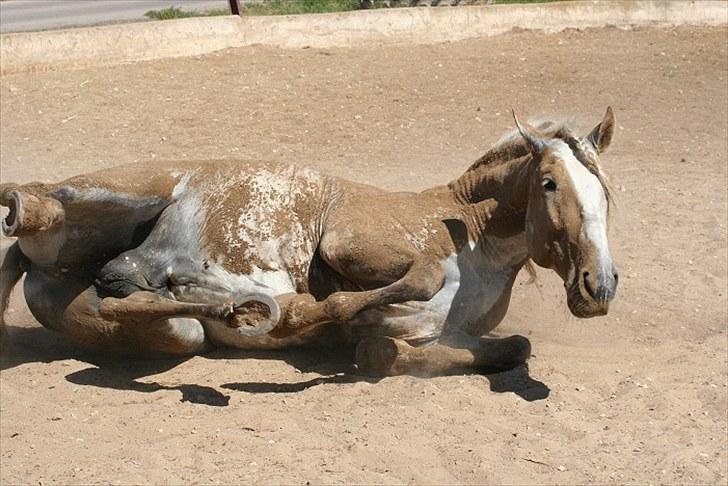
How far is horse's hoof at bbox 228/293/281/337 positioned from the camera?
5.34m

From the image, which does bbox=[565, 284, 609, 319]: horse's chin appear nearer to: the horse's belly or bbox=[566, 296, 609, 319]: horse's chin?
bbox=[566, 296, 609, 319]: horse's chin

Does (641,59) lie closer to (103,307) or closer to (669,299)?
(669,299)

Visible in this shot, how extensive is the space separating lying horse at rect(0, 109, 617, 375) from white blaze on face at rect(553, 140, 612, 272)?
67mm

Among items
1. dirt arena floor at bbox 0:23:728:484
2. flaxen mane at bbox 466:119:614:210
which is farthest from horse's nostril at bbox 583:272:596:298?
dirt arena floor at bbox 0:23:728:484

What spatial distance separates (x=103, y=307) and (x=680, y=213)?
4.47m

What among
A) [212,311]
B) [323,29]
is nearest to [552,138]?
[212,311]

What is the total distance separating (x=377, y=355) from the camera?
18.4 ft

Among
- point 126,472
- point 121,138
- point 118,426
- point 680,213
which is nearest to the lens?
point 126,472

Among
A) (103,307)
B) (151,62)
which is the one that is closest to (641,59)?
(151,62)

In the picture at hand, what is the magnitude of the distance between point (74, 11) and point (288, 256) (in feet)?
52.0

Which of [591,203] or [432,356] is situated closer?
[591,203]

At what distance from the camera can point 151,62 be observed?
1179cm

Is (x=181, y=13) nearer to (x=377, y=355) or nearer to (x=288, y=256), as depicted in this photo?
(x=288, y=256)

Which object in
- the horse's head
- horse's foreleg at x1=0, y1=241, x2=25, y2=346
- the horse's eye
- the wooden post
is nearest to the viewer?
the horse's head
